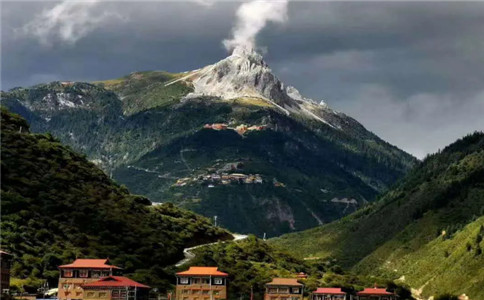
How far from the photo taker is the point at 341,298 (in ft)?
653

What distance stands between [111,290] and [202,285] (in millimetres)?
26640

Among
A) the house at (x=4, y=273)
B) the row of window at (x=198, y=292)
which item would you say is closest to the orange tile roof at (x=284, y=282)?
the row of window at (x=198, y=292)

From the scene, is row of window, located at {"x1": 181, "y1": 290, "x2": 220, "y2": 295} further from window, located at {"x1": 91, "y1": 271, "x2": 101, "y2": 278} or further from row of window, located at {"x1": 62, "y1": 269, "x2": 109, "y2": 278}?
window, located at {"x1": 91, "y1": 271, "x2": 101, "y2": 278}

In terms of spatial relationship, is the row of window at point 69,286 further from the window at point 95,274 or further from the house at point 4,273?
the house at point 4,273

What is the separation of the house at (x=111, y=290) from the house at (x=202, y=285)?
2008 cm

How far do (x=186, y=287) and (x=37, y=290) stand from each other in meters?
32.1

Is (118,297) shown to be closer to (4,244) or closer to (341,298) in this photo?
(4,244)

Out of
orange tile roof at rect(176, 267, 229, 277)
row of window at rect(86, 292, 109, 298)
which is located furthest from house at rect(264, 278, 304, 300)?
row of window at rect(86, 292, 109, 298)

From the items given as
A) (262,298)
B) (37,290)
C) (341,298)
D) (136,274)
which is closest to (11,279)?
(37,290)

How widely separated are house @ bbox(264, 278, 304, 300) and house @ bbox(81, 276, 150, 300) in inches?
1364

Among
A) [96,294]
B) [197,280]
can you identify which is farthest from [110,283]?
[197,280]

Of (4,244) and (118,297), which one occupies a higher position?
(4,244)

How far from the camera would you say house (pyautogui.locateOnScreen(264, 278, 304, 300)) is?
7594 inches

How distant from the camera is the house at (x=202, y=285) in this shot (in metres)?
188
